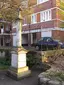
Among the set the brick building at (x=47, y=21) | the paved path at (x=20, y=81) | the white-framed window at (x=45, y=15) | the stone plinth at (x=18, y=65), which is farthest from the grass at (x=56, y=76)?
the white-framed window at (x=45, y=15)

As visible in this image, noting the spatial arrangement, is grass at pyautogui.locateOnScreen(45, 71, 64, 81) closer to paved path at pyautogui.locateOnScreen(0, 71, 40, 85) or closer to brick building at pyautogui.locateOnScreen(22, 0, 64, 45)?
paved path at pyautogui.locateOnScreen(0, 71, 40, 85)

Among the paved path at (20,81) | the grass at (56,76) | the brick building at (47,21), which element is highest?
the brick building at (47,21)

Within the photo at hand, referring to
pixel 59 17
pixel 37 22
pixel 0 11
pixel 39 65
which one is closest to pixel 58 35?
pixel 59 17

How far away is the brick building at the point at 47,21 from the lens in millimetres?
27469

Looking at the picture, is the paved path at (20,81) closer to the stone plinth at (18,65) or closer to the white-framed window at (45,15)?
the stone plinth at (18,65)

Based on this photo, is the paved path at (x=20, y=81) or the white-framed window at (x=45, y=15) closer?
the paved path at (x=20, y=81)

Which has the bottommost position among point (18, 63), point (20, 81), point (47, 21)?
point (20, 81)

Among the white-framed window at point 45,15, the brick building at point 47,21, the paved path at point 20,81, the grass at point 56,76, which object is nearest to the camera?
the grass at point 56,76

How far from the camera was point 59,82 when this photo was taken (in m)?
7.14

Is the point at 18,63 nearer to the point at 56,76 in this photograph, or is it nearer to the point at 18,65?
the point at 18,65

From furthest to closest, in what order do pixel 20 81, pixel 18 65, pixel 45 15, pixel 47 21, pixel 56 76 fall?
pixel 45 15, pixel 47 21, pixel 18 65, pixel 20 81, pixel 56 76

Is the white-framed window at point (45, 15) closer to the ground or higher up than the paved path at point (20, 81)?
higher up

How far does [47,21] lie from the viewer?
29.0 meters

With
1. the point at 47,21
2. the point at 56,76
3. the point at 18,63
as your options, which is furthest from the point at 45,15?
the point at 56,76
